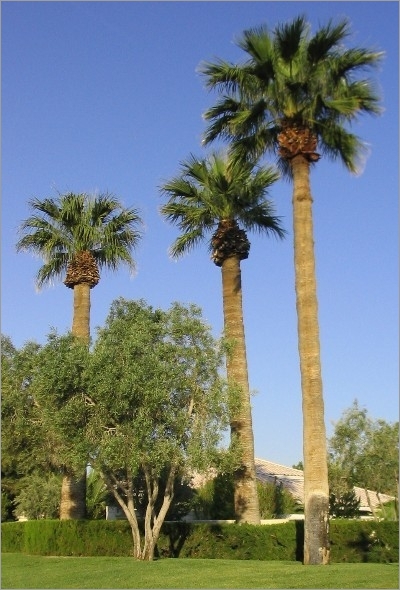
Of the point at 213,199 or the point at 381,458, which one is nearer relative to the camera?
the point at 213,199

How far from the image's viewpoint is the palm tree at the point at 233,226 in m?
25.1

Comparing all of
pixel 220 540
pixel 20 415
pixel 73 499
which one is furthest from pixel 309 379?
pixel 20 415

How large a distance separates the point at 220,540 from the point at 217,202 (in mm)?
11096

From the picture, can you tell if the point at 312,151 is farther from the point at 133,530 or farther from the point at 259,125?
the point at 133,530

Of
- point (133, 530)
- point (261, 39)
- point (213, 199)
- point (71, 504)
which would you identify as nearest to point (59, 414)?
point (133, 530)

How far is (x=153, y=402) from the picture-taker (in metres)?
22.6

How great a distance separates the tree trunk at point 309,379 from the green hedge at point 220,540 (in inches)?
111

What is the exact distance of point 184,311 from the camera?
24.9m

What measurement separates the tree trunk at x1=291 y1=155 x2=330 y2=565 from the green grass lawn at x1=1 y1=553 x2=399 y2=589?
0.94 m

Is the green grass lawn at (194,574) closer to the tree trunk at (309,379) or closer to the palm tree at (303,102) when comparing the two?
the tree trunk at (309,379)

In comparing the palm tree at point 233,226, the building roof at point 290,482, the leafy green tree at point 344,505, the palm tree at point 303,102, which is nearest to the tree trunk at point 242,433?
the palm tree at point 233,226

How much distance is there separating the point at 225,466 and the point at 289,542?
9.44ft

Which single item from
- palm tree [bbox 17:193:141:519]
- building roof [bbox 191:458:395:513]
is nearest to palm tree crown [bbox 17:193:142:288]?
palm tree [bbox 17:193:141:519]

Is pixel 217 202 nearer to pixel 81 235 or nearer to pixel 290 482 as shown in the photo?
pixel 81 235
